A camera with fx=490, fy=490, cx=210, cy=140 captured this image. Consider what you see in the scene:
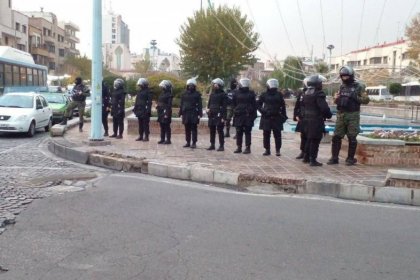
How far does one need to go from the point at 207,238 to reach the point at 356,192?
3.44m

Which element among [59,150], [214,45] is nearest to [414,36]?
[214,45]

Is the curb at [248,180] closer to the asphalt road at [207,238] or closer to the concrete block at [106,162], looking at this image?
the concrete block at [106,162]

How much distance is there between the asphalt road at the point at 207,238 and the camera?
173 inches

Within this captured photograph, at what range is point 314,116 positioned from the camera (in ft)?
31.7

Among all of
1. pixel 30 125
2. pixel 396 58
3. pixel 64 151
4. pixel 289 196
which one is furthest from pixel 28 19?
pixel 289 196

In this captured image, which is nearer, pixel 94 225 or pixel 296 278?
pixel 296 278

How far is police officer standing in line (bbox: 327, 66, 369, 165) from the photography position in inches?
376

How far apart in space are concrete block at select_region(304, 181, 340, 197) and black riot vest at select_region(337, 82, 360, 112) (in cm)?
220

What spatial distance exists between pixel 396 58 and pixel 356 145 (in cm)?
6194

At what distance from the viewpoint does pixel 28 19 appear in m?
75.6

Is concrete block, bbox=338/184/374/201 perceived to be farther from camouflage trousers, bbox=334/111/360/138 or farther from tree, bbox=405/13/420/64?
tree, bbox=405/13/420/64

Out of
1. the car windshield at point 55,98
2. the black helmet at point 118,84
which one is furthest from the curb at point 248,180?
the car windshield at point 55,98

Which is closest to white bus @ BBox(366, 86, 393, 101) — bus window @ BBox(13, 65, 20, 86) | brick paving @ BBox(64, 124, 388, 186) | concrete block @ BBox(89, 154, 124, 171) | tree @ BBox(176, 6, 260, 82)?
tree @ BBox(176, 6, 260, 82)

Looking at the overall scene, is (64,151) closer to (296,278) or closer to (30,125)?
(30,125)
